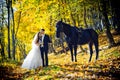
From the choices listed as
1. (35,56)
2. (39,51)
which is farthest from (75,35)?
(35,56)

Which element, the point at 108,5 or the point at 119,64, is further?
the point at 108,5

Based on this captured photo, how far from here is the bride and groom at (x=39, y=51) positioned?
18.1 meters

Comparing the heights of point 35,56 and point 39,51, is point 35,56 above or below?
below

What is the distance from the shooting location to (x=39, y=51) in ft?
61.6

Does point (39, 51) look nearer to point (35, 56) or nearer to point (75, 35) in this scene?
point (35, 56)

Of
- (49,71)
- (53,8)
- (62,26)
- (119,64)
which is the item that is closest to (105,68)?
(119,64)

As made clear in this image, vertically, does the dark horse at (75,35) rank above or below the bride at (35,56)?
above

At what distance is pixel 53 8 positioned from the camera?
25.9 meters

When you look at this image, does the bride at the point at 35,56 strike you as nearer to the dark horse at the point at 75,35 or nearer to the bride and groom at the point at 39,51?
the bride and groom at the point at 39,51

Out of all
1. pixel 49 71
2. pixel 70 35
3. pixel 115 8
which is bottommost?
pixel 49 71

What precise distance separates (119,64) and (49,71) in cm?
407

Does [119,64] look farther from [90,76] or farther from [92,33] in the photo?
[92,33]

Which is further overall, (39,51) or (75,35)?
(75,35)

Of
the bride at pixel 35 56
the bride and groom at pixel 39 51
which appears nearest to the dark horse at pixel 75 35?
the bride and groom at pixel 39 51
